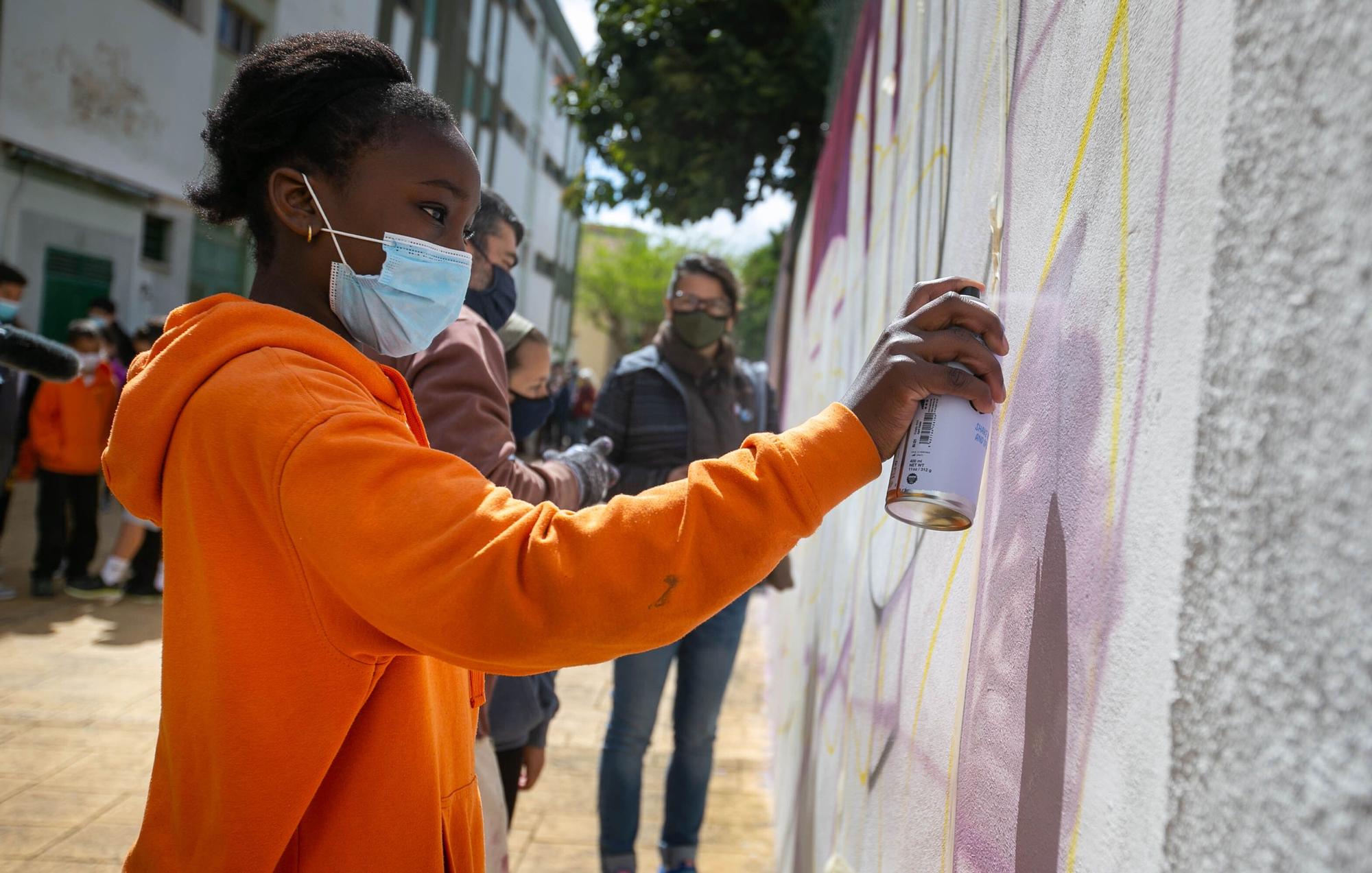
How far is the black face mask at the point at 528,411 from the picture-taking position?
318 centimetres

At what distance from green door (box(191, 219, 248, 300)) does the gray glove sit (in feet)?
41.5

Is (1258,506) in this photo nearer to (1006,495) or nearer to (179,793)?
(1006,495)

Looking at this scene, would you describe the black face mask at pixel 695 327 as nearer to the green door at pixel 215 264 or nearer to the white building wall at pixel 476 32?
the green door at pixel 215 264

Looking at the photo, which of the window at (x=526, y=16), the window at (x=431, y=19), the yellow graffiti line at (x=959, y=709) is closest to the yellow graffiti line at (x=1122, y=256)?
the yellow graffiti line at (x=959, y=709)

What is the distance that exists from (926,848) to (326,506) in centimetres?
87

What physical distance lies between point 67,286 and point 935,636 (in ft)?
42.0

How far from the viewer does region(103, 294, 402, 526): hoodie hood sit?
1.21m

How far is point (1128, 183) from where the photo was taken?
867mm

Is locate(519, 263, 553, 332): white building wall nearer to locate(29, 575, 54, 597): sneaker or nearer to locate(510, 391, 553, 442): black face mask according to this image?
locate(29, 575, 54, 597): sneaker

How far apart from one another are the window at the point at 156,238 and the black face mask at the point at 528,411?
12408mm

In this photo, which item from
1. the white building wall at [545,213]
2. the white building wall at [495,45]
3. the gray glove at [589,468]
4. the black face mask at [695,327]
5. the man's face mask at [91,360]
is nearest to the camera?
the gray glove at [589,468]

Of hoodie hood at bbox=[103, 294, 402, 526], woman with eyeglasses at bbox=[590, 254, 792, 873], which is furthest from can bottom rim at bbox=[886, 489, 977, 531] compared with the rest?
woman with eyeglasses at bbox=[590, 254, 792, 873]

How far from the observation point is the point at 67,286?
11812 millimetres

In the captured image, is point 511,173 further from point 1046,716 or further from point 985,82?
point 1046,716
